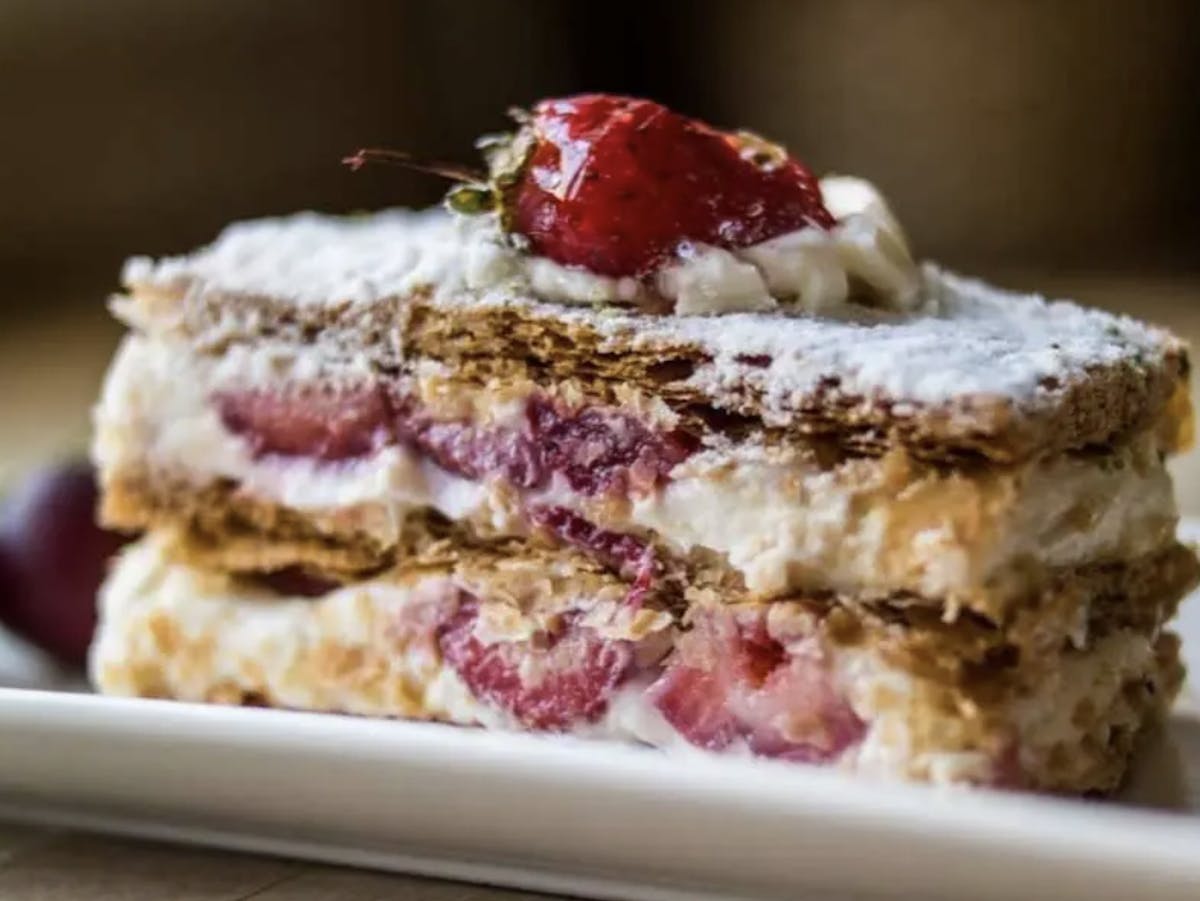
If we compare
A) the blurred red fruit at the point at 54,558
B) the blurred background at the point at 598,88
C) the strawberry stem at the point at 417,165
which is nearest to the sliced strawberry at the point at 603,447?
the strawberry stem at the point at 417,165

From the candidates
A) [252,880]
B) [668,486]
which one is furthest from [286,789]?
[668,486]

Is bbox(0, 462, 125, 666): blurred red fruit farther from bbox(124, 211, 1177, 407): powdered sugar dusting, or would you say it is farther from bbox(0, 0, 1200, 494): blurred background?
bbox(0, 0, 1200, 494): blurred background

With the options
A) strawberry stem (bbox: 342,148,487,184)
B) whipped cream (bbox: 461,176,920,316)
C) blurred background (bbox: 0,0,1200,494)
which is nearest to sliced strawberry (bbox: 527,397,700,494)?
whipped cream (bbox: 461,176,920,316)

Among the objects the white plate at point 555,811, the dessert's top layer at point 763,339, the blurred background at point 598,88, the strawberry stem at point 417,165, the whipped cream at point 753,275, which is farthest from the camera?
the blurred background at point 598,88

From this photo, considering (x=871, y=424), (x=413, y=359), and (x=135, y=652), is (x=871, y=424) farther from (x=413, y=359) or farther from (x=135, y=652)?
(x=135, y=652)

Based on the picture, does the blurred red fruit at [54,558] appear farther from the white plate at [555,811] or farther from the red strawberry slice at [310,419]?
the white plate at [555,811]

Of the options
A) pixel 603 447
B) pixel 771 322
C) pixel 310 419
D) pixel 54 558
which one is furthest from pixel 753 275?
pixel 54 558
